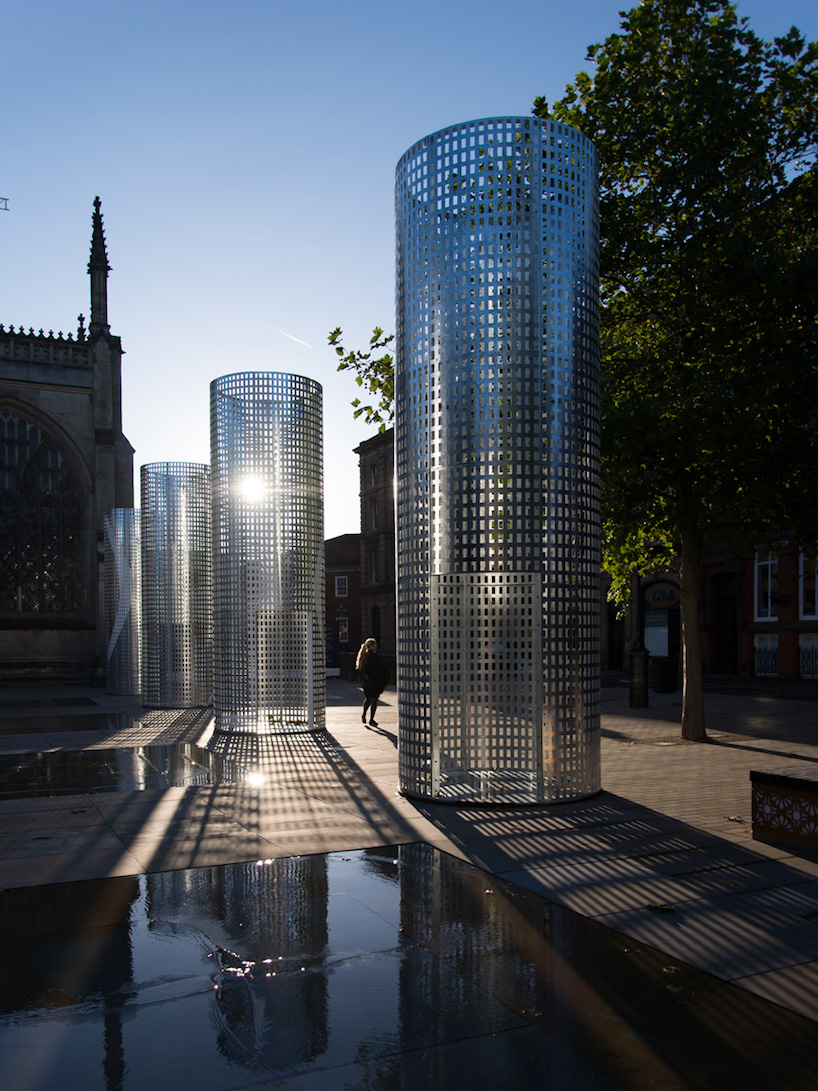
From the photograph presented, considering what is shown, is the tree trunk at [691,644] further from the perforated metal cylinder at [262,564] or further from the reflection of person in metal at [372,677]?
the perforated metal cylinder at [262,564]

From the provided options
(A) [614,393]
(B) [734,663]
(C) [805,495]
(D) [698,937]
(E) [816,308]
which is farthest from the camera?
(B) [734,663]

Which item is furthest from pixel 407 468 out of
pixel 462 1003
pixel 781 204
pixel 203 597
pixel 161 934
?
pixel 203 597

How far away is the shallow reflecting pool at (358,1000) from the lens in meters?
3.57

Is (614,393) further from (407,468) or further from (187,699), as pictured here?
(187,699)

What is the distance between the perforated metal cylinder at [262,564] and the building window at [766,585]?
21022 millimetres

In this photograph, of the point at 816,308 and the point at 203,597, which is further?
the point at 203,597

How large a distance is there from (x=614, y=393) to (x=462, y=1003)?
11.3m

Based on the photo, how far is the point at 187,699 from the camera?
22.0 m

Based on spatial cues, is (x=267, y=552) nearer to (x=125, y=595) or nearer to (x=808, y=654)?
(x=125, y=595)

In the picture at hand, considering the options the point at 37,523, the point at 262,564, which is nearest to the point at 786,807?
the point at 262,564

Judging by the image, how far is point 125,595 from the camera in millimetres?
26609

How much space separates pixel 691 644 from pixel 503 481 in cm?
688

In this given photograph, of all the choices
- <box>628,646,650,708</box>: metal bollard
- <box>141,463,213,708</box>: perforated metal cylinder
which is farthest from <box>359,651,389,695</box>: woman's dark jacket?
<box>628,646,650,708</box>: metal bollard

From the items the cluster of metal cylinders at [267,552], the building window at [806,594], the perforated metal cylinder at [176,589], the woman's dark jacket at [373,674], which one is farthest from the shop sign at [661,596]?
the cluster of metal cylinders at [267,552]
